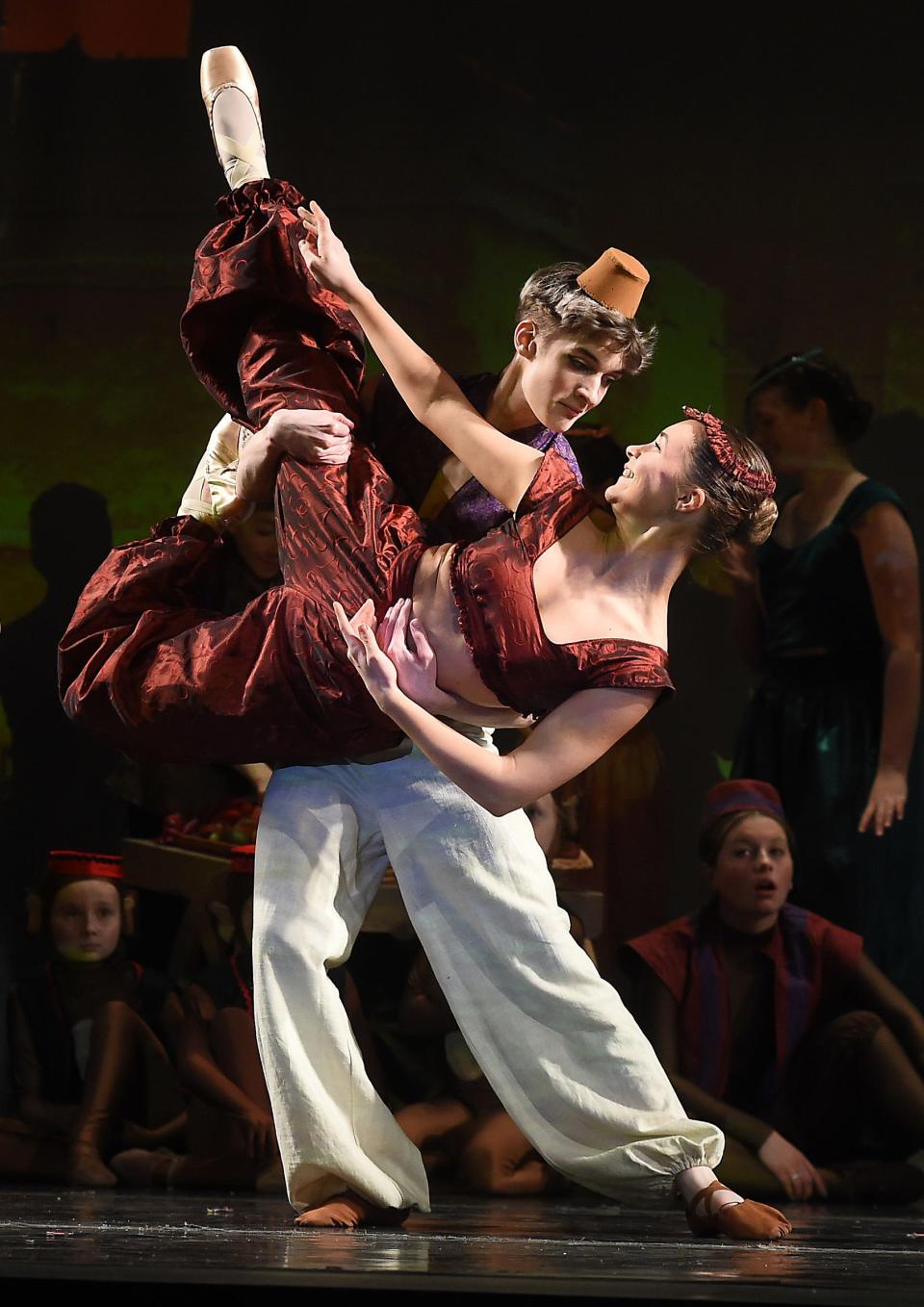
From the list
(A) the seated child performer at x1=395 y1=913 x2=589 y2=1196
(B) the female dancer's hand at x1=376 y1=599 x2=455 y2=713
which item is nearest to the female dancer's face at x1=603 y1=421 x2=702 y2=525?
(B) the female dancer's hand at x1=376 y1=599 x2=455 y2=713

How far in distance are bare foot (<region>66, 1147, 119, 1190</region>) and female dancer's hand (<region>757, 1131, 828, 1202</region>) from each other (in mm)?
1646

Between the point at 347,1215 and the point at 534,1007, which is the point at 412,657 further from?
the point at 347,1215

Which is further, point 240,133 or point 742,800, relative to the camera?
point 742,800

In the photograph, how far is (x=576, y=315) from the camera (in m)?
2.79

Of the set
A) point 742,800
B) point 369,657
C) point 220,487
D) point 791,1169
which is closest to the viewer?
point 369,657

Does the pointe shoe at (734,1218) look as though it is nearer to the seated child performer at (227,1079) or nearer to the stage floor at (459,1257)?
the stage floor at (459,1257)

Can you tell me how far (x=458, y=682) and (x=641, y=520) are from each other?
391 millimetres

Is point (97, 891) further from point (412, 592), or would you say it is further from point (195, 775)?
point (412, 592)

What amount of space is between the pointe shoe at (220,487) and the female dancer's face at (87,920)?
1.79 m

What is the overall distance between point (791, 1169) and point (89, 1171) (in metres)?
1.77

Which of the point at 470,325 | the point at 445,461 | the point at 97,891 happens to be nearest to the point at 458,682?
the point at 445,461

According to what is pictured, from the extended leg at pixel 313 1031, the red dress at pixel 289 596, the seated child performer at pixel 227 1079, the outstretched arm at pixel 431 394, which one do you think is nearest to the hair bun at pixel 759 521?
the red dress at pixel 289 596

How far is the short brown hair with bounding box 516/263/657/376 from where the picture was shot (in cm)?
278

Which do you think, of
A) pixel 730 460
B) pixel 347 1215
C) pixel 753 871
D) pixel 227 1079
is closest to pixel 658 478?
pixel 730 460
